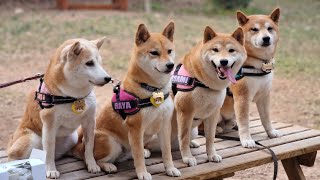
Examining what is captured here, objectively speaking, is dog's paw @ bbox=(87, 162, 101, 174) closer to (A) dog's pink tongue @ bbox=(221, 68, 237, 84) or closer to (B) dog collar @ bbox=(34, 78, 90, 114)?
(B) dog collar @ bbox=(34, 78, 90, 114)

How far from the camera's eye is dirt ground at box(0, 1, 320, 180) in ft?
22.2

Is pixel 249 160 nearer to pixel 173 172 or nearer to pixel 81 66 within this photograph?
pixel 173 172

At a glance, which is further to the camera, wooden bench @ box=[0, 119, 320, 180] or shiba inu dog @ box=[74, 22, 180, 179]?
wooden bench @ box=[0, 119, 320, 180]

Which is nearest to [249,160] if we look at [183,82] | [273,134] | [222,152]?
[222,152]

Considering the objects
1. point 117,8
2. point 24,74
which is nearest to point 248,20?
point 24,74

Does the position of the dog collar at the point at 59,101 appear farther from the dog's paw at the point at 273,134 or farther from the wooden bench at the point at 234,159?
the dog's paw at the point at 273,134

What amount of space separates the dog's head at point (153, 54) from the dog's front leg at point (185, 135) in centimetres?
41

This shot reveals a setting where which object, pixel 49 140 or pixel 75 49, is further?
pixel 49 140

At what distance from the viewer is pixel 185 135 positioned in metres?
3.72

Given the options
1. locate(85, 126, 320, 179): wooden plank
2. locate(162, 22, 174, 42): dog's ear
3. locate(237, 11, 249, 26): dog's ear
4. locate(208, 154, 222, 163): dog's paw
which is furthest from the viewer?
locate(237, 11, 249, 26): dog's ear

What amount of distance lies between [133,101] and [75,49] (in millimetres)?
472

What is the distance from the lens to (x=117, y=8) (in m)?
14.1

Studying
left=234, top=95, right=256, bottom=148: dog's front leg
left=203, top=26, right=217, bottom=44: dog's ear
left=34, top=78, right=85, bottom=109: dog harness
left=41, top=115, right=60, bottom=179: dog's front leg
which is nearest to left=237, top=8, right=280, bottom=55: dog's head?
left=234, top=95, right=256, bottom=148: dog's front leg

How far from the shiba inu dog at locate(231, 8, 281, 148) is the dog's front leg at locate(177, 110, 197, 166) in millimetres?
593
